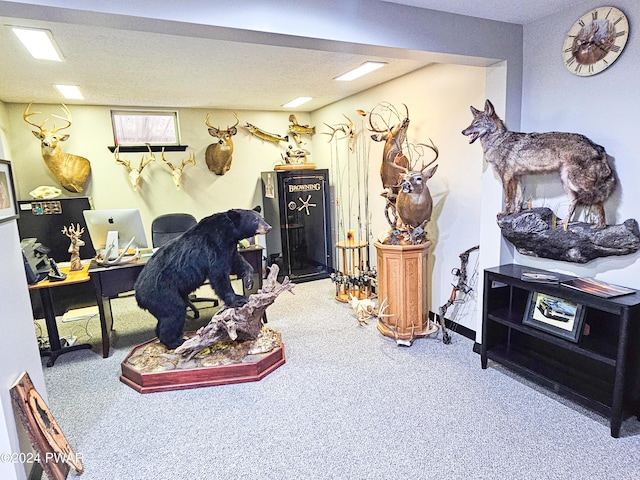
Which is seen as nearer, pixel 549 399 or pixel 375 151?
pixel 549 399

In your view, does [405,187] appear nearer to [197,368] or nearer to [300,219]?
[197,368]

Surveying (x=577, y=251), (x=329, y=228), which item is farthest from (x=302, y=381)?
(x=329, y=228)

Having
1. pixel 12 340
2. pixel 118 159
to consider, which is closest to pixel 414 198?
pixel 12 340

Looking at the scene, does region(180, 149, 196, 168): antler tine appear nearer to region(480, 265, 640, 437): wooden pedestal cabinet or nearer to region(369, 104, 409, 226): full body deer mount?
region(369, 104, 409, 226): full body deer mount

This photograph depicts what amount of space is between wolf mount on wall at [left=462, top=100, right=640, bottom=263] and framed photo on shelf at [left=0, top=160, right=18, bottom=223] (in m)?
2.80

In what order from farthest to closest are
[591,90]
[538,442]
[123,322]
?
[123,322] < [591,90] < [538,442]

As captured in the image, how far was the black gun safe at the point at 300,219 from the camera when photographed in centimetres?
511

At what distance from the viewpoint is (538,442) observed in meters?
2.02

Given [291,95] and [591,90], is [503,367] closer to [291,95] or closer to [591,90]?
[591,90]

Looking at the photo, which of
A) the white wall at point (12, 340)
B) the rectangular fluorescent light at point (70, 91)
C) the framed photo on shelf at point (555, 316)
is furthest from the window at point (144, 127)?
the framed photo on shelf at point (555, 316)

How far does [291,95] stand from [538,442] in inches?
159

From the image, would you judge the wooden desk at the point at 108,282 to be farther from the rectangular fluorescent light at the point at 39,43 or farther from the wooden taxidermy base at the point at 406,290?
the wooden taxidermy base at the point at 406,290

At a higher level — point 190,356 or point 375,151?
point 375,151

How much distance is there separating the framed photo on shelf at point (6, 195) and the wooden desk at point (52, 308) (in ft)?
4.02
